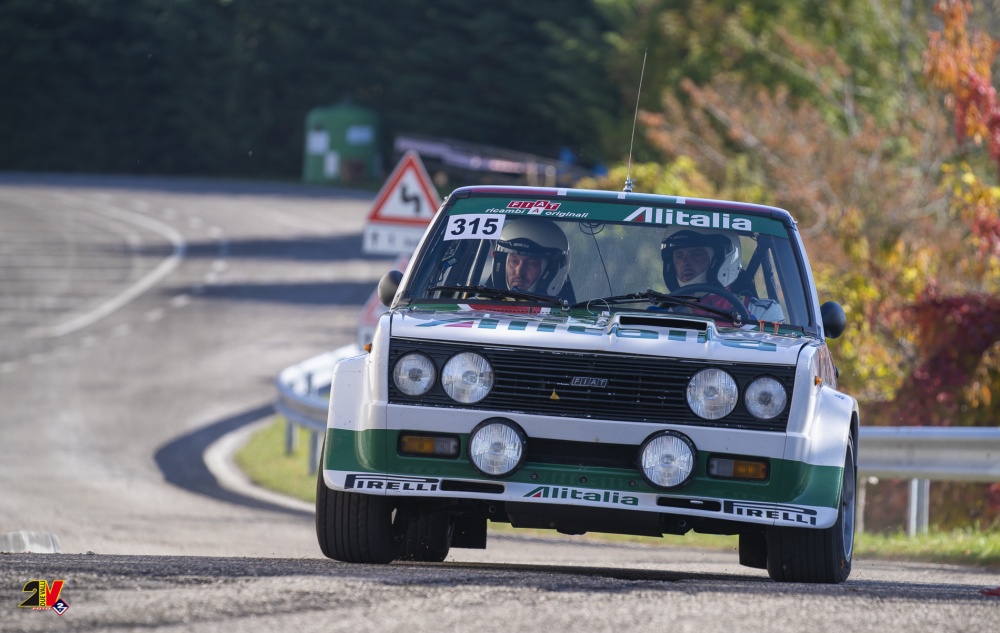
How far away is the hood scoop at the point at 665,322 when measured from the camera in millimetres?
6711

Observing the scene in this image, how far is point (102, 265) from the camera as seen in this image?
3459 centimetres

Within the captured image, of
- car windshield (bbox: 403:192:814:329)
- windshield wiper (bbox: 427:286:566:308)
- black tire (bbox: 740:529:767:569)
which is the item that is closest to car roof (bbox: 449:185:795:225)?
car windshield (bbox: 403:192:814:329)

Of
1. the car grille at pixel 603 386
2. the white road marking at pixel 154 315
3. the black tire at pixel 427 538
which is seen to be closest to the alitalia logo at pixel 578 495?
the car grille at pixel 603 386

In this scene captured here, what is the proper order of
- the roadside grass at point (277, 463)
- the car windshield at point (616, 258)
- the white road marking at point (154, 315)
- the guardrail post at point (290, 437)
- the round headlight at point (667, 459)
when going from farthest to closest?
the white road marking at point (154, 315) → the guardrail post at point (290, 437) → the roadside grass at point (277, 463) → the car windshield at point (616, 258) → the round headlight at point (667, 459)

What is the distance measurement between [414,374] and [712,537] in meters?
6.21

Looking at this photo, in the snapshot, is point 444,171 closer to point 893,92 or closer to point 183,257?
point 183,257

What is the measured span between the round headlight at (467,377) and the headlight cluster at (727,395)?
2.64 ft

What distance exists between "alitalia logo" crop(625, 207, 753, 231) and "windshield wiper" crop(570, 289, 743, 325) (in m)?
0.53

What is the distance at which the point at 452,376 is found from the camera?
648 centimetres

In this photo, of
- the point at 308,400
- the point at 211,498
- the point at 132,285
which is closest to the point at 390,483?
the point at 211,498

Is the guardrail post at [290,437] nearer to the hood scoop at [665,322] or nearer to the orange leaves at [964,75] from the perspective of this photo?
Result: the orange leaves at [964,75]

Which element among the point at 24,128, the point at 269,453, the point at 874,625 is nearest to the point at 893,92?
the point at 269,453

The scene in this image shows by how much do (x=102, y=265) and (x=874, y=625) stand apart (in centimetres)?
3084

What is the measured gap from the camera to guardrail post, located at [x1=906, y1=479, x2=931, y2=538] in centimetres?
1145
